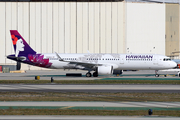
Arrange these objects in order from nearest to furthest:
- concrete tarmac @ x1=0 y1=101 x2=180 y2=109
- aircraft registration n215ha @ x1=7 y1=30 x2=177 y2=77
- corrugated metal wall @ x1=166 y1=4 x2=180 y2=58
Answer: concrete tarmac @ x1=0 y1=101 x2=180 y2=109
aircraft registration n215ha @ x1=7 y1=30 x2=177 y2=77
corrugated metal wall @ x1=166 y1=4 x2=180 y2=58

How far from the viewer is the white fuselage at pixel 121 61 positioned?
53.1 m

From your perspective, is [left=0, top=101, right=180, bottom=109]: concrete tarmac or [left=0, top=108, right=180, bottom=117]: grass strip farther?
[left=0, top=101, right=180, bottom=109]: concrete tarmac

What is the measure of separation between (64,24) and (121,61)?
44.5 m

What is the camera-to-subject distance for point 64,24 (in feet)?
308

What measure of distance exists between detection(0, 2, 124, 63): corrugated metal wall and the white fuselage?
132 ft

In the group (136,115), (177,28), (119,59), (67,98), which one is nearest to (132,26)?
(177,28)

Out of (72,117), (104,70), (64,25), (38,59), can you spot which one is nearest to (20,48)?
(38,59)

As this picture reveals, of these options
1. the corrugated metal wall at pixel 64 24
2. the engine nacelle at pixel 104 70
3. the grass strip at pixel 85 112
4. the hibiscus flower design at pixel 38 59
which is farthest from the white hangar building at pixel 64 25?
the grass strip at pixel 85 112

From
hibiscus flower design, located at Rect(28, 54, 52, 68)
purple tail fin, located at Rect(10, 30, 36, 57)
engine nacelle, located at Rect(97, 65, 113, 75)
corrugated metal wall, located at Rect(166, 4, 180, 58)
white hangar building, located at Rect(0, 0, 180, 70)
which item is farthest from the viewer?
corrugated metal wall, located at Rect(166, 4, 180, 58)

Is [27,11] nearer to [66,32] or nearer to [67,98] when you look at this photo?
[66,32]

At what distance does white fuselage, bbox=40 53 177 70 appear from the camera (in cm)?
5312

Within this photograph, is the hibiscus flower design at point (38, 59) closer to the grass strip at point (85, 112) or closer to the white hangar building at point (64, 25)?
the grass strip at point (85, 112)

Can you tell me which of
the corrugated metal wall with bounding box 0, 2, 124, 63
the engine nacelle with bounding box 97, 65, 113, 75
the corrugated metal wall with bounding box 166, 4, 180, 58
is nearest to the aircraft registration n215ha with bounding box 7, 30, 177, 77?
the engine nacelle with bounding box 97, 65, 113, 75

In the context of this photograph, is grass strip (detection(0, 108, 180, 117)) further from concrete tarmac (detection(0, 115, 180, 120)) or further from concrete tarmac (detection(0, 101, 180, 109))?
concrete tarmac (detection(0, 101, 180, 109))
